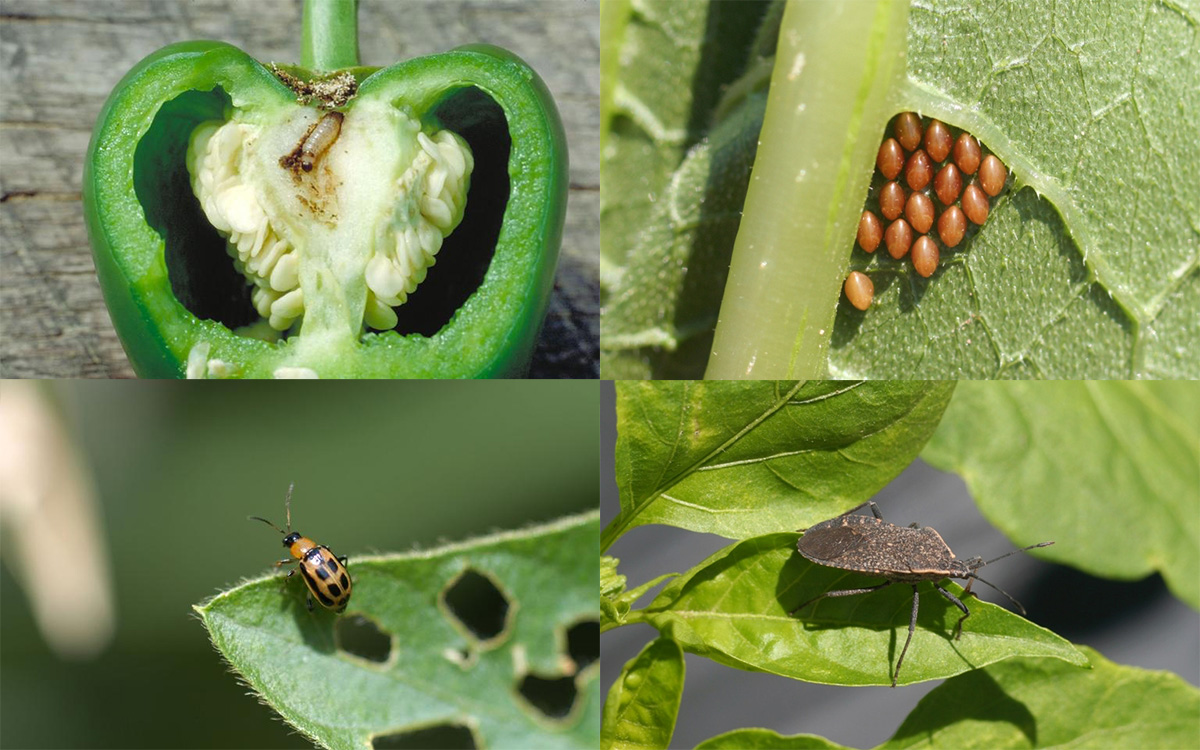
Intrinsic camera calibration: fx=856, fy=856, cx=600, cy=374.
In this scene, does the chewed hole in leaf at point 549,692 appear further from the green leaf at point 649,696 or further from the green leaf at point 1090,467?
the green leaf at point 1090,467

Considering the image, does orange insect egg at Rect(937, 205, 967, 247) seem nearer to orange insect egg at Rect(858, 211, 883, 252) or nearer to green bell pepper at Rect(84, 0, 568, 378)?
orange insect egg at Rect(858, 211, 883, 252)

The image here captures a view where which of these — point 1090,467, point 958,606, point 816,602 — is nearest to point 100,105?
point 816,602

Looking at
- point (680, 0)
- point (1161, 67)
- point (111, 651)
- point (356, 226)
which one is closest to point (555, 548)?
point (356, 226)

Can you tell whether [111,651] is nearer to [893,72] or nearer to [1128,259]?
[893,72]

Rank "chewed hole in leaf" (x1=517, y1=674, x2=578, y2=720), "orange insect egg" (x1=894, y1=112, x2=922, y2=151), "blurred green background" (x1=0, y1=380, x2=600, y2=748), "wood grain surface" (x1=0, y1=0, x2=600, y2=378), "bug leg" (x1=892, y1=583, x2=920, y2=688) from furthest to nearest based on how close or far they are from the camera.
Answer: "wood grain surface" (x1=0, y1=0, x2=600, y2=378) → "blurred green background" (x1=0, y1=380, x2=600, y2=748) → "orange insect egg" (x1=894, y1=112, x2=922, y2=151) → "chewed hole in leaf" (x1=517, y1=674, x2=578, y2=720) → "bug leg" (x1=892, y1=583, x2=920, y2=688)

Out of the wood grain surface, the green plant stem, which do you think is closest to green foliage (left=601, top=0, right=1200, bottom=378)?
the green plant stem

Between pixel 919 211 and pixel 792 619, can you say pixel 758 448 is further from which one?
pixel 919 211

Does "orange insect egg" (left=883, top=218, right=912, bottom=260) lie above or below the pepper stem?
below
